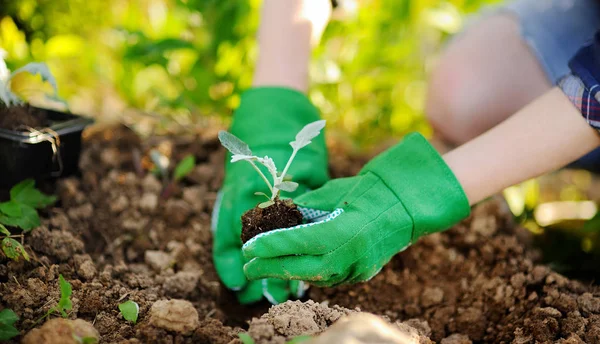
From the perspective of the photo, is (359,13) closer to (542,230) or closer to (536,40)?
(536,40)

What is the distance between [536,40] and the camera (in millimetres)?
1635

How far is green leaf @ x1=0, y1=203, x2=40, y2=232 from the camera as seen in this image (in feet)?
3.59

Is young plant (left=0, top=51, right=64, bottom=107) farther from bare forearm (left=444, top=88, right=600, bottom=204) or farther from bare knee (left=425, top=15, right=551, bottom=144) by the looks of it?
bare knee (left=425, top=15, right=551, bottom=144)

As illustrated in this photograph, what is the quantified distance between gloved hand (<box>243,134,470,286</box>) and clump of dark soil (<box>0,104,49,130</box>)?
0.61m

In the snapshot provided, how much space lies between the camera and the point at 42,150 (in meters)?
1.21

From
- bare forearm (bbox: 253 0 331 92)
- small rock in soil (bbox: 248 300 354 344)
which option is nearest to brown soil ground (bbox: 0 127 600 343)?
small rock in soil (bbox: 248 300 354 344)

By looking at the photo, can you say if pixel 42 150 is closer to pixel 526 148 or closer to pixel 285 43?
pixel 285 43

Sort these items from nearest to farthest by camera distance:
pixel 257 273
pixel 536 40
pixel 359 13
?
pixel 257 273
pixel 536 40
pixel 359 13

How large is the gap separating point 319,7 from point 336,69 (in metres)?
0.35

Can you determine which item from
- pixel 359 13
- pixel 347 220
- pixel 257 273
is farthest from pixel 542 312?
pixel 359 13

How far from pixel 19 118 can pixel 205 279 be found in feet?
1.82

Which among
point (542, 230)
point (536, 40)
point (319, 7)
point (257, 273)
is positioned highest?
point (319, 7)

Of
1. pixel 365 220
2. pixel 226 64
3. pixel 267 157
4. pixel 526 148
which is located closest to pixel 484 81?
pixel 526 148

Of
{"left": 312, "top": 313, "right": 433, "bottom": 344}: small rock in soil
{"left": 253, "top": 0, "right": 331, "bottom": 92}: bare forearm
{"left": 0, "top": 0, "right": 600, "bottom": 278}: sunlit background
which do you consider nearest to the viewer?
{"left": 312, "top": 313, "right": 433, "bottom": 344}: small rock in soil
